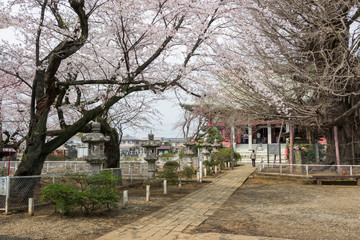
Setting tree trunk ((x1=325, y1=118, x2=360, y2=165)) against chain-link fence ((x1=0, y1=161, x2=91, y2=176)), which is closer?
tree trunk ((x1=325, y1=118, x2=360, y2=165))

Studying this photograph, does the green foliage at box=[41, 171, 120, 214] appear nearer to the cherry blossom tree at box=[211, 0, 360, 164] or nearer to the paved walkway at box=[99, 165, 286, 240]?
the paved walkway at box=[99, 165, 286, 240]

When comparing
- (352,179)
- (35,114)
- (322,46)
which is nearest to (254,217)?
(35,114)

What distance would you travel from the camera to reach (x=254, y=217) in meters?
7.51

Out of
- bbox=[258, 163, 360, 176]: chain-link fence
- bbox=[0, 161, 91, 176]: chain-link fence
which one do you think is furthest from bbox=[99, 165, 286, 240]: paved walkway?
bbox=[0, 161, 91, 176]: chain-link fence

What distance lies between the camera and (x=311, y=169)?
52.7 feet


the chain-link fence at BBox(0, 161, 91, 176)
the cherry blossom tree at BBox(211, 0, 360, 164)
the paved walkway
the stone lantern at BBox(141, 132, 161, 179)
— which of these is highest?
the cherry blossom tree at BBox(211, 0, 360, 164)

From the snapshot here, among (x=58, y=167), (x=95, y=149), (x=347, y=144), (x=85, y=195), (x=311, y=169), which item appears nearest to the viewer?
(x=85, y=195)

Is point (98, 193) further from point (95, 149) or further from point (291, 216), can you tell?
point (291, 216)

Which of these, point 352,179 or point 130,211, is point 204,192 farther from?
point 352,179

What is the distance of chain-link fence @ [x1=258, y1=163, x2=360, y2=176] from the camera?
14.4m

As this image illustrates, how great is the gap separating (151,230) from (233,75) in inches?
337

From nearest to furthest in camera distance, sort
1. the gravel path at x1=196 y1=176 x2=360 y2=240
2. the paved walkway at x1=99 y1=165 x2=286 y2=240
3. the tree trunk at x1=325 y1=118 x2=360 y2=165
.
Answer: the paved walkway at x1=99 y1=165 x2=286 y2=240 → the gravel path at x1=196 y1=176 x2=360 y2=240 → the tree trunk at x1=325 y1=118 x2=360 y2=165

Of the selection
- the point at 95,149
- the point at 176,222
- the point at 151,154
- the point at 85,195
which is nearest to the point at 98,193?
the point at 85,195

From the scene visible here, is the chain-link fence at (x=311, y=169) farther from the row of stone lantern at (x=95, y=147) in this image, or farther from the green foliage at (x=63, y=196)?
the green foliage at (x=63, y=196)
